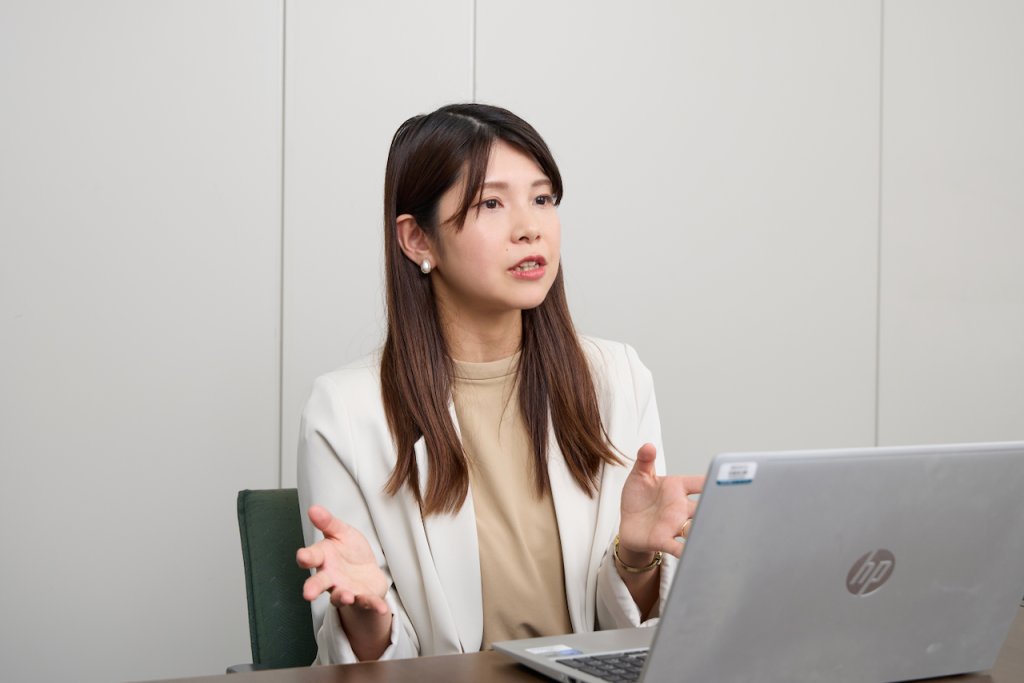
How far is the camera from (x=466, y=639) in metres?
1.35

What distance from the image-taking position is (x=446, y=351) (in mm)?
1546

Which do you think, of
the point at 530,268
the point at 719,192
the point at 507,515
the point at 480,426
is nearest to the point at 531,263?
the point at 530,268

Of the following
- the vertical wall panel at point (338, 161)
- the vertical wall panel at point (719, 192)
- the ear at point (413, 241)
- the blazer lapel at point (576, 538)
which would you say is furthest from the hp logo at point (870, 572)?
the vertical wall panel at point (719, 192)

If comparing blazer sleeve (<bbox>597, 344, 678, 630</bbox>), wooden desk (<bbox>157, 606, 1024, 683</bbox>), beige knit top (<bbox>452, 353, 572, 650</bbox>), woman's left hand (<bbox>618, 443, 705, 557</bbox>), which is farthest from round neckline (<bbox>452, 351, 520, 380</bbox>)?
wooden desk (<bbox>157, 606, 1024, 683</bbox>)

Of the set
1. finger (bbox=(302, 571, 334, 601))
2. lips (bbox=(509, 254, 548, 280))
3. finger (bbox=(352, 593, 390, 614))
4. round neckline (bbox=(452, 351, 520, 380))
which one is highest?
lips (bbox=(509, 254, 548, 280))

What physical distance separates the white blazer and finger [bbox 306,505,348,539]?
1.09 ft

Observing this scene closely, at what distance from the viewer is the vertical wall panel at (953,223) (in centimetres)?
285

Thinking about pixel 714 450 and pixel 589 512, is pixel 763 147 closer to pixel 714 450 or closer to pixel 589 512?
pixel 714 450

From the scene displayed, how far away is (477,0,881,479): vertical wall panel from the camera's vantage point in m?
2.48

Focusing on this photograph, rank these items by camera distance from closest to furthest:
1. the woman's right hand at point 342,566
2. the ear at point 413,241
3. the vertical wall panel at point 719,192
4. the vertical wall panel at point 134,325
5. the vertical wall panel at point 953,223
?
the woman's right hand at point 342,566 → the ear at point 413,241 → the vertical wall panel at point 134,325 → the vertical wall panel at point 719,192 → the vertical wall panel at point 953,223

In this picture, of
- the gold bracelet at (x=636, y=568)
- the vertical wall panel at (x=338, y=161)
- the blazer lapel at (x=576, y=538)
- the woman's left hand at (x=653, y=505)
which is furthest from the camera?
the vertical wall panel at (x=338, y=161)

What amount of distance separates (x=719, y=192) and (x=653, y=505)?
1681 mm

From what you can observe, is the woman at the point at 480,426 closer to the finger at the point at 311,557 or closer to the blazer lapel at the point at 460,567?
the blazer lapel at the point at 460,567

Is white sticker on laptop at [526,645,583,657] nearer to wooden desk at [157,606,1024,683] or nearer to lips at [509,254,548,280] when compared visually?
wooden desk at [157,606,1024,683]
